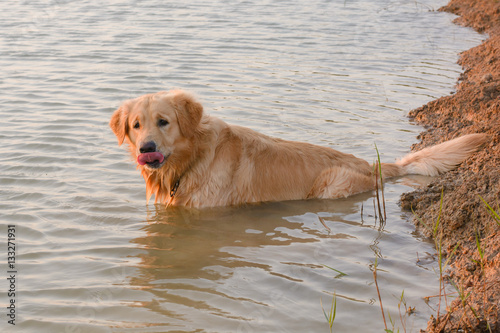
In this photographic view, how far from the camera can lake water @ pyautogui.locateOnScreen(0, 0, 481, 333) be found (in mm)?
4111

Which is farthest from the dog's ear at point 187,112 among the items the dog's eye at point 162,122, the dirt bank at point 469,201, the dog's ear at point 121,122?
the dirt bank at point 469,201

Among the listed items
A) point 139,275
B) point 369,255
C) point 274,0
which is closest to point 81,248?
point 139,275

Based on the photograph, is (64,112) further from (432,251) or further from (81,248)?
(432,251)

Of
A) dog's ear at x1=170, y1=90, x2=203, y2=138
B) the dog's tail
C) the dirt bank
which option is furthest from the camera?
the dog's tail

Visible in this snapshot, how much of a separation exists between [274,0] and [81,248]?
14864 mm

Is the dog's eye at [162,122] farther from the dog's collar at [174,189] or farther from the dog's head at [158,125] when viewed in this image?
the dog's collar at [174,189]

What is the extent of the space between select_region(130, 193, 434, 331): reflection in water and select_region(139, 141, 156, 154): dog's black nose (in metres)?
0.75

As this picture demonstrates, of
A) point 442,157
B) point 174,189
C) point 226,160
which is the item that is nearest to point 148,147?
point 174,189

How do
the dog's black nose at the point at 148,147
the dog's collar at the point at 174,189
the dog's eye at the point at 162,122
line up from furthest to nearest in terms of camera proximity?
1. the dog's collar at the point at 174,189
2. the dog's eye at the point at 162,122
3. the dog's black nose at the point at 148,147

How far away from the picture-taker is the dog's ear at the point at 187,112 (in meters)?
5.67

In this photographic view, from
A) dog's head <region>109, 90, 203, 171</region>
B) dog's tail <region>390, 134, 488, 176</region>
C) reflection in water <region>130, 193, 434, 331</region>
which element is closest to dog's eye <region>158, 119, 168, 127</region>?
dog's head <region>109, 90, 203, 171</region>

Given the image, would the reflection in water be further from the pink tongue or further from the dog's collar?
the pink tongue

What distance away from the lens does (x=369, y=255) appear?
193 inches

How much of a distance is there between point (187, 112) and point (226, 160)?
0.68 m
